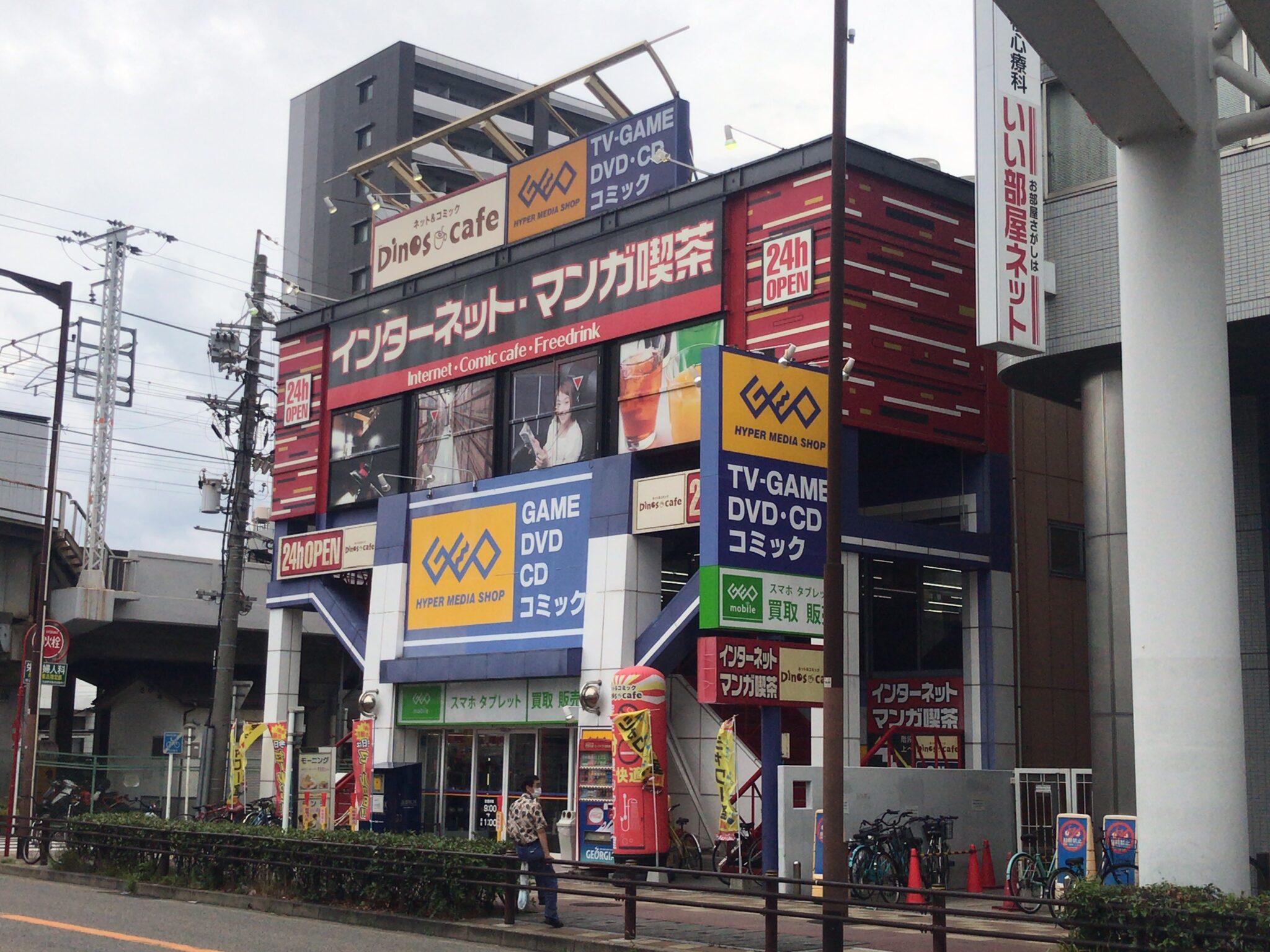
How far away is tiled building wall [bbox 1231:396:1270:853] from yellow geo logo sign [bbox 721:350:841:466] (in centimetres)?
644

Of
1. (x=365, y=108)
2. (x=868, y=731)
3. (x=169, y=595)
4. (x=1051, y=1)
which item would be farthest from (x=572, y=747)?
(x=365, y=108)

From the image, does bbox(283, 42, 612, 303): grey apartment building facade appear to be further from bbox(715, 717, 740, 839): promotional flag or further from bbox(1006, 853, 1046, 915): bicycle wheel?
bbox(1006, 853, 1046, 915): bicycle wheel

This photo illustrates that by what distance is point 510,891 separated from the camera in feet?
55.2

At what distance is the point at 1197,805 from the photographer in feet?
43.8

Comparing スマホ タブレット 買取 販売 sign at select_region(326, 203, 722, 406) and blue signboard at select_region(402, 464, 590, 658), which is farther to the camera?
blue signboard at select_region(402, 464, 590, 658)

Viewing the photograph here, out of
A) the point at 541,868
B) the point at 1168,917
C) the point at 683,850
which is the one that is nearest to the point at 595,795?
the point at 683,850

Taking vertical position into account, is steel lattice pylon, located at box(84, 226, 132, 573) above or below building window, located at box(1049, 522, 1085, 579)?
above

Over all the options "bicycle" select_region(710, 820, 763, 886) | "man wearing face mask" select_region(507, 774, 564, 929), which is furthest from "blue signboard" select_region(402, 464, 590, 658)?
"man wearing face mask" select_region(507, 774, 564, 929)

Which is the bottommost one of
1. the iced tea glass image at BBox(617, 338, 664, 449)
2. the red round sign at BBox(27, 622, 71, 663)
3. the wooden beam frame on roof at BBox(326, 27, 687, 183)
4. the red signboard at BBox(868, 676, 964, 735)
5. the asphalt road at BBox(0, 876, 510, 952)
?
the asphalt road at BBox(0, 876, 510, 952)

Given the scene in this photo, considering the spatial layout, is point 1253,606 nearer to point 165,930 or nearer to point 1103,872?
point 1103,872

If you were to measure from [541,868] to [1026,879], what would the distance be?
25.0ft

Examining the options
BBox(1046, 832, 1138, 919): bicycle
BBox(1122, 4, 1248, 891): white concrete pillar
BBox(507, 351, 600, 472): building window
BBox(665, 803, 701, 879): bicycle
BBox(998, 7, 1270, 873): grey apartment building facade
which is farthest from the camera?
BBox(507, 351, 600, 472): building window

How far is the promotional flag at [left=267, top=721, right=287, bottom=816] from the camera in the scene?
33.2m

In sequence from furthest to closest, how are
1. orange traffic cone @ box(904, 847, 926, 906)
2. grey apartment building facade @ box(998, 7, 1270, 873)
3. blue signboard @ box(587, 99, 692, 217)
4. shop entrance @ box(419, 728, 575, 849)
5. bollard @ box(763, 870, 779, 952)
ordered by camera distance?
blue signboard @ box(587, 99, 692, 217) → shop entrance @ box(419, 728, 575, 849) → grey apartment building facade @ box(998, 7, 1270, 873) → orange traffic cone @ box(904, 847, 926, 906) → bollard @ box(763, 870, 779, 952)
